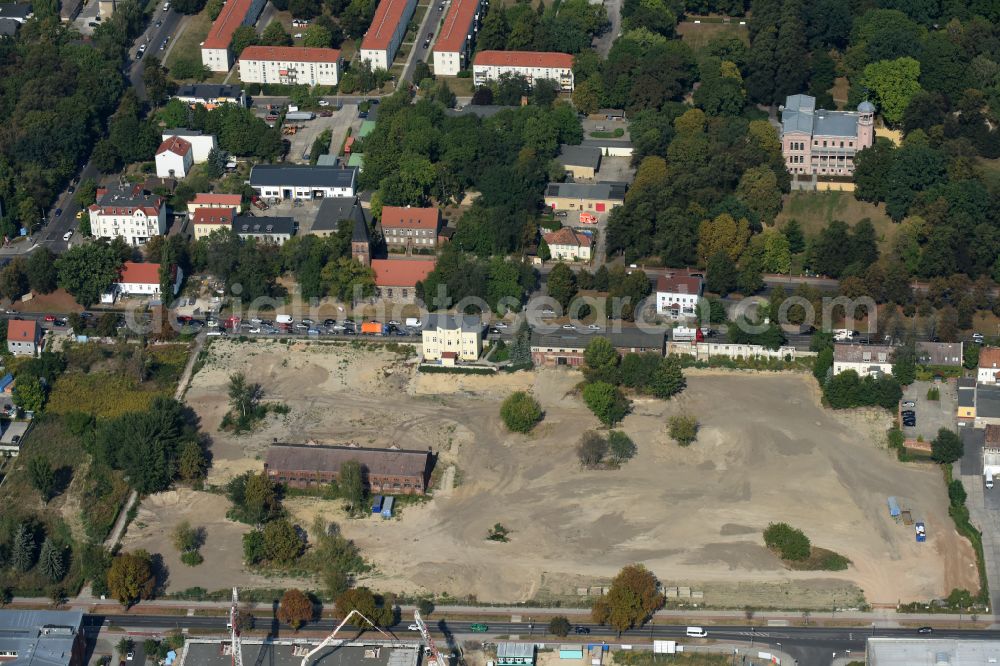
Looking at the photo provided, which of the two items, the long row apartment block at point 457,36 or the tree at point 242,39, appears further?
the tree at point 242,39

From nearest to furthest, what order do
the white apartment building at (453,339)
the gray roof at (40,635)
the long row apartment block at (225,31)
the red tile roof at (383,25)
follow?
1. the gray roof at (40,635)
2. the white apartment building at (453,339)
3. the red tile roof at (383,25)
4. the long row apartment block at (225,31)

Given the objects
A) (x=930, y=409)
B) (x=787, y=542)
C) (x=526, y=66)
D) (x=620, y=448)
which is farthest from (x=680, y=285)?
(x=526, y=66)

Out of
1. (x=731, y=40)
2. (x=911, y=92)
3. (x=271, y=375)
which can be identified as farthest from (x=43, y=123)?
(x=911, y=92)

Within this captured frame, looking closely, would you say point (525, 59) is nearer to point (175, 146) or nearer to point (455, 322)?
point (175, 146)

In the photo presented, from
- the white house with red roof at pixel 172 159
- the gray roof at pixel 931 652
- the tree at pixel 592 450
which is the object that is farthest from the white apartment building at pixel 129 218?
the gray roof at pixel 931 652

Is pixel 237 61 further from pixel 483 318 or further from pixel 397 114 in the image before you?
pixel 483 318

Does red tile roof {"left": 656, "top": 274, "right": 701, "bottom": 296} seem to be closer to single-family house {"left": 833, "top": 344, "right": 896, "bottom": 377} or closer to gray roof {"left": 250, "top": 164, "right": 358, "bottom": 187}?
single-family house {"left": 833, "top": 344, "right": 896, "bottom": 377}

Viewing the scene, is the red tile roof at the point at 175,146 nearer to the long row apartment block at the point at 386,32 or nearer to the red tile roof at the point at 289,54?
the red tile roof at the point at 289,54
